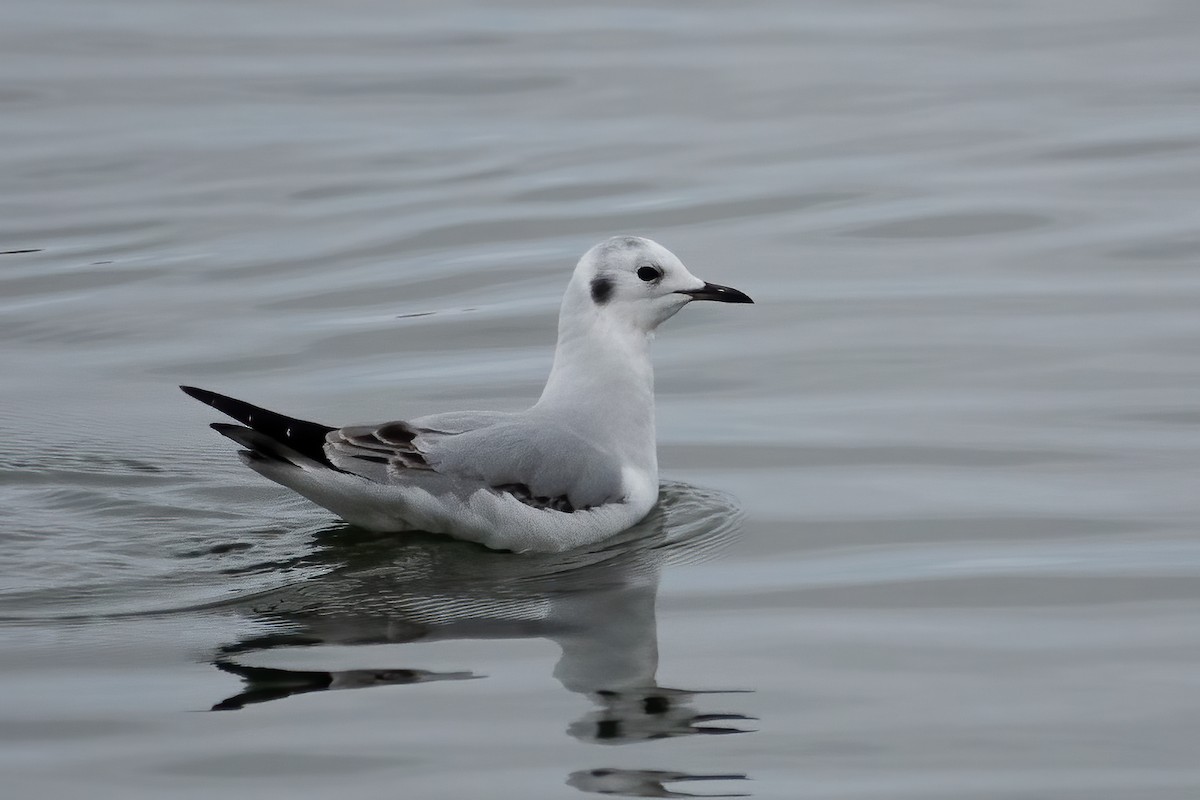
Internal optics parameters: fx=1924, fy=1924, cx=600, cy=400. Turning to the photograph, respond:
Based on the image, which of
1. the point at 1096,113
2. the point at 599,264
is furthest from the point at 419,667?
the point at 1096,113

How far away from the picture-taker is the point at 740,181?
13.8 meters

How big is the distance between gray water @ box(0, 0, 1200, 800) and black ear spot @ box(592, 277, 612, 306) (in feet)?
2.75

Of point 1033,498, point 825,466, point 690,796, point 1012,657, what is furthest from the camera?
point 825,466

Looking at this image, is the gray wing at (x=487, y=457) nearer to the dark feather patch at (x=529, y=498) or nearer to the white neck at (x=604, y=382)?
the dark feather patch at (x=529, y=498)

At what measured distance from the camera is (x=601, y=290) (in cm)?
790

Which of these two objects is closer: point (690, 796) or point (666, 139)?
point (690, 796)

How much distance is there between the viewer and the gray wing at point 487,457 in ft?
23.5

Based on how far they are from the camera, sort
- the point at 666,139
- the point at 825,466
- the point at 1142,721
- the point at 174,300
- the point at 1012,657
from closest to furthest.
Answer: the point at 1142,721 → the point at 1012,657 → the point at 825,466 → the point at 174,300 → the point at 666,139

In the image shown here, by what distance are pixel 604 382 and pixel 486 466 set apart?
853 millimetres

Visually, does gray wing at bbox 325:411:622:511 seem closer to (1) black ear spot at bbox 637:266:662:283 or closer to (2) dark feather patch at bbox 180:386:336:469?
(2) dark feather patch at bbox 180:386:336:469

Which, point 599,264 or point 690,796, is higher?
point 599,264

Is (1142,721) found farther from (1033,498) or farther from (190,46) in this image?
(190,46)

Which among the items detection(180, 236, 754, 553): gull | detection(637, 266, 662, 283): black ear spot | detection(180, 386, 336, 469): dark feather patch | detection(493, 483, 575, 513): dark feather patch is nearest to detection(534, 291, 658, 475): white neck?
detection(180, 236, 754, 553): gull

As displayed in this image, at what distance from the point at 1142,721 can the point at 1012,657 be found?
1.94 feet
